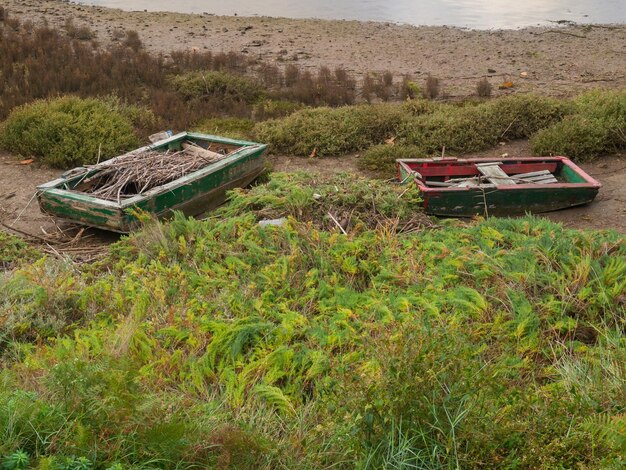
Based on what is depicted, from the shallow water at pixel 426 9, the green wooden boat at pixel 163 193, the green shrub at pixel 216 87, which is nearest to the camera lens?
the green wooden boat at pixel 163 193

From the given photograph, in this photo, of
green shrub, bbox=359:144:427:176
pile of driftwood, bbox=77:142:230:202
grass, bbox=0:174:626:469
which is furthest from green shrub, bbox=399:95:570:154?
pile of driftwood, bbox=77:142:230:202

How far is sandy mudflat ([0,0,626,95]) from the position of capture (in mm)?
15305

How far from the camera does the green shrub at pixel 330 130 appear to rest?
10.8 metres

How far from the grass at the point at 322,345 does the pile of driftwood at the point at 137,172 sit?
3.44 feet

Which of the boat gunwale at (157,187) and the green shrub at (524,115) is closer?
the boat gunwale at (157,187)

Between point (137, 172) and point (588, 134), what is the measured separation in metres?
6.39

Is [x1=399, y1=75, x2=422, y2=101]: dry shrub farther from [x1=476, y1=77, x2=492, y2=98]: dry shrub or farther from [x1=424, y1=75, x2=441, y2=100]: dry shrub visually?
[x1=476, y1=77, x2=492, y2=98]: dry shrub

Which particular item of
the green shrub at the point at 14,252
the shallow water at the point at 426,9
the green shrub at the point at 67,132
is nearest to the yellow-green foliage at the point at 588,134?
the green shrub at the point at 67,132

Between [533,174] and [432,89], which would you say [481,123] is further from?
[432,89]

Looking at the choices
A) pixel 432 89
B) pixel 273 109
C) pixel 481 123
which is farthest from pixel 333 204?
pixel 432 89

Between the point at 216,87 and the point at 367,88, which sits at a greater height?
the point at 367,88

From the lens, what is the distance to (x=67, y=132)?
1006cm

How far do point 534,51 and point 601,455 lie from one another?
610 inches

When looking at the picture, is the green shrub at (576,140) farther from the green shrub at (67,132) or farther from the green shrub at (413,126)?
the green shrub at (67,132)
